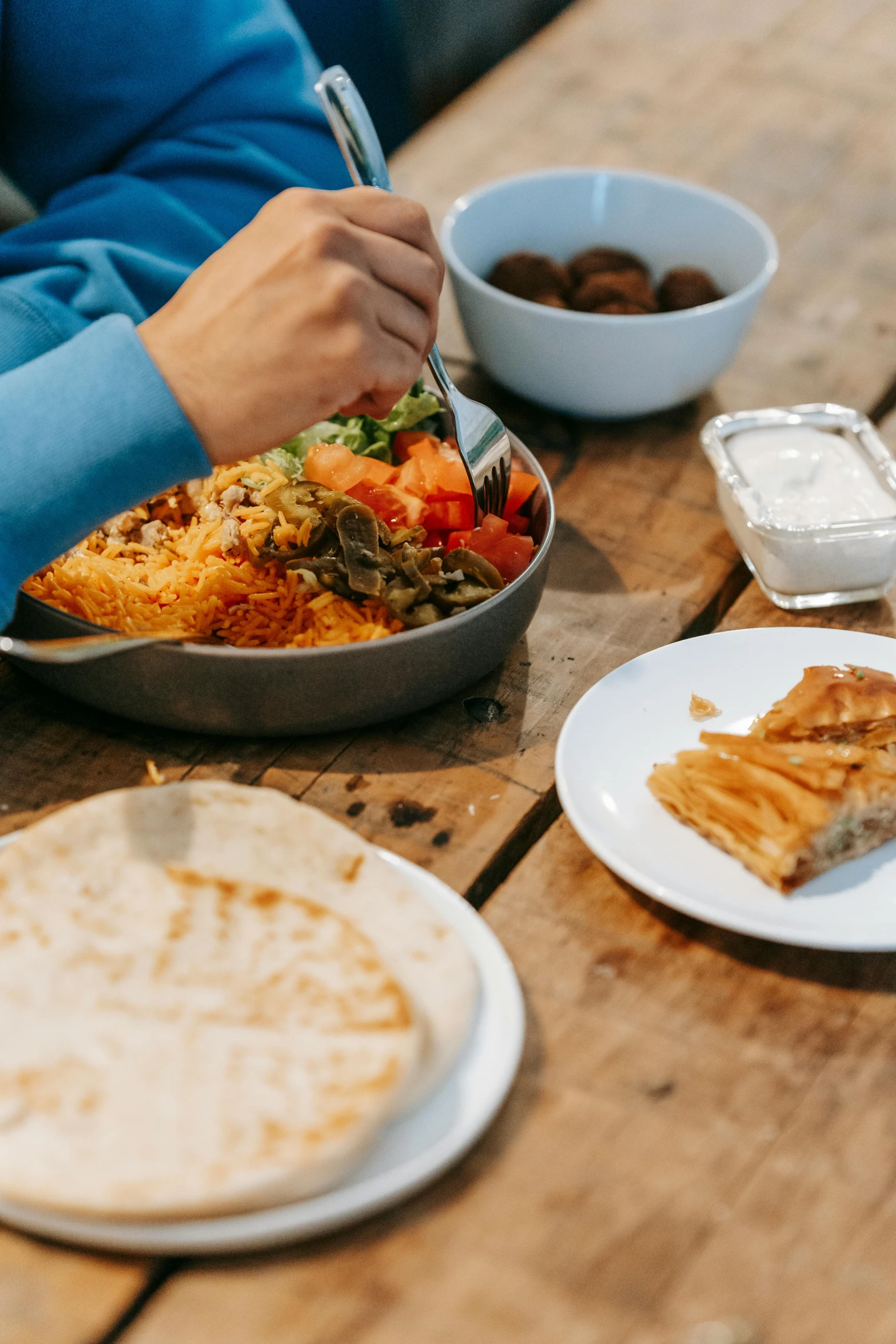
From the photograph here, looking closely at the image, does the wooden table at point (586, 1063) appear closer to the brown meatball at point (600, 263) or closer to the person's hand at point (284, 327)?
the brown meatball at point (600, 263)

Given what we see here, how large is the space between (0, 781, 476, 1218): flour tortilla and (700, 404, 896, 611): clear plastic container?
857 millimetres

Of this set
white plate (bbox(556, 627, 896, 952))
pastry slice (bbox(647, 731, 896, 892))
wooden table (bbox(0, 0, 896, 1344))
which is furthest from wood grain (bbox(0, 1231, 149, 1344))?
pastry slice (bbox(647, 731, 896, 892))

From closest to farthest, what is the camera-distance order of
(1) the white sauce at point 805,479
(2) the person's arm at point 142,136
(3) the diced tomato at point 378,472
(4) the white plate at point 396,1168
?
(4) the white plate at point 396,1168 → (3) the diced tomato at point 378,472 → (1) the white sauce at point 805,479 → (2) the person's arm at point 142,136

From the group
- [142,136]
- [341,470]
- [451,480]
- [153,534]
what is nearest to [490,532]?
[451,480]

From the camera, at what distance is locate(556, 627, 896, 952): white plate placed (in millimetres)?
1163

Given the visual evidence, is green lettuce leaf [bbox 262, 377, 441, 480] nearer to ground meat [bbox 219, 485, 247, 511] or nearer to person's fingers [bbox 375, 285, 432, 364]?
ground meat [bbox 219, 485, 247, 511]

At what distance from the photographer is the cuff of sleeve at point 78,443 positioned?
1274mm

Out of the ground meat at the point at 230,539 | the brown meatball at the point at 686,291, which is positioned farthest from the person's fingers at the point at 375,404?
the brown meatball at the point at 686,291

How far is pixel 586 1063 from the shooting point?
108 cm

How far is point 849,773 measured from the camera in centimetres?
124

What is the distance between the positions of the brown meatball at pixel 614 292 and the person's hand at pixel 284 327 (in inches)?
28.9

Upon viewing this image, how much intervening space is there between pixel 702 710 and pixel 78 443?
802 mm

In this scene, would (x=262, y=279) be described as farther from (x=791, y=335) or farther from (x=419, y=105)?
(x=419, y=105)

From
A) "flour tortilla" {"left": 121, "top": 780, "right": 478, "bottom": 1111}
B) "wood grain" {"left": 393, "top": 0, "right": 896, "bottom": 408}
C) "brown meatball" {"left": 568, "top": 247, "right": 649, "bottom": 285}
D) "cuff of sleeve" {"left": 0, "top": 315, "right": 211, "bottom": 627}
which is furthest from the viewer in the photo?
"wood grain" {"left": 393, "top": 0, "right": 896, "bottom": 408}
